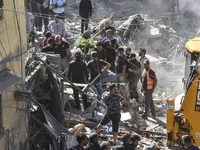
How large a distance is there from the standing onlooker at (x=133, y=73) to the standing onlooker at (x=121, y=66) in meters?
0.16

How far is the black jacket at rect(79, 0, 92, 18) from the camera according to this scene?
14.9m

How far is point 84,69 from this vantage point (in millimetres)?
10023

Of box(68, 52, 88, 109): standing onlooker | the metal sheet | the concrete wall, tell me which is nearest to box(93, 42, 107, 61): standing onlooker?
box(68, 52, 88, 109): standing onlooker

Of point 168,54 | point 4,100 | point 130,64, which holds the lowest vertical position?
point 168,54

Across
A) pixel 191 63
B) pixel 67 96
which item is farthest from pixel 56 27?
pixel 191 63

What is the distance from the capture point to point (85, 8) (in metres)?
15.0

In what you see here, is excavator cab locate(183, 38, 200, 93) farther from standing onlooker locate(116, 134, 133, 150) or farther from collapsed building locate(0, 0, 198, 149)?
standing onlooker locate(116, 134, 133, 150)

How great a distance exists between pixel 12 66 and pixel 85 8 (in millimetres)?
9065

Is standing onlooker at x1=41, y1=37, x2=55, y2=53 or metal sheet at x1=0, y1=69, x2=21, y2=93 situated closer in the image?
metal sheet at x1=0, y1=69, x2=21, y2=93

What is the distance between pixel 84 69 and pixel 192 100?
3242 mm

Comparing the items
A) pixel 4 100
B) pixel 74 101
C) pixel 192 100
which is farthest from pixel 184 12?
pixel 4 100

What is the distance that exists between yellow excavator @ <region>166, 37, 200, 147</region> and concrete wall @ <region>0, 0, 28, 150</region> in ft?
11.7

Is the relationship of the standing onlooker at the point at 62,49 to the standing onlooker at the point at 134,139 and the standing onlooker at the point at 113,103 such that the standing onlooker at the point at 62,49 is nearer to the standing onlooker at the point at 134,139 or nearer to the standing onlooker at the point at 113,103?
the standing onlooker at the point at 113,103

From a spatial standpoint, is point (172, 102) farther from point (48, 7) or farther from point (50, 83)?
point (48, 7)
